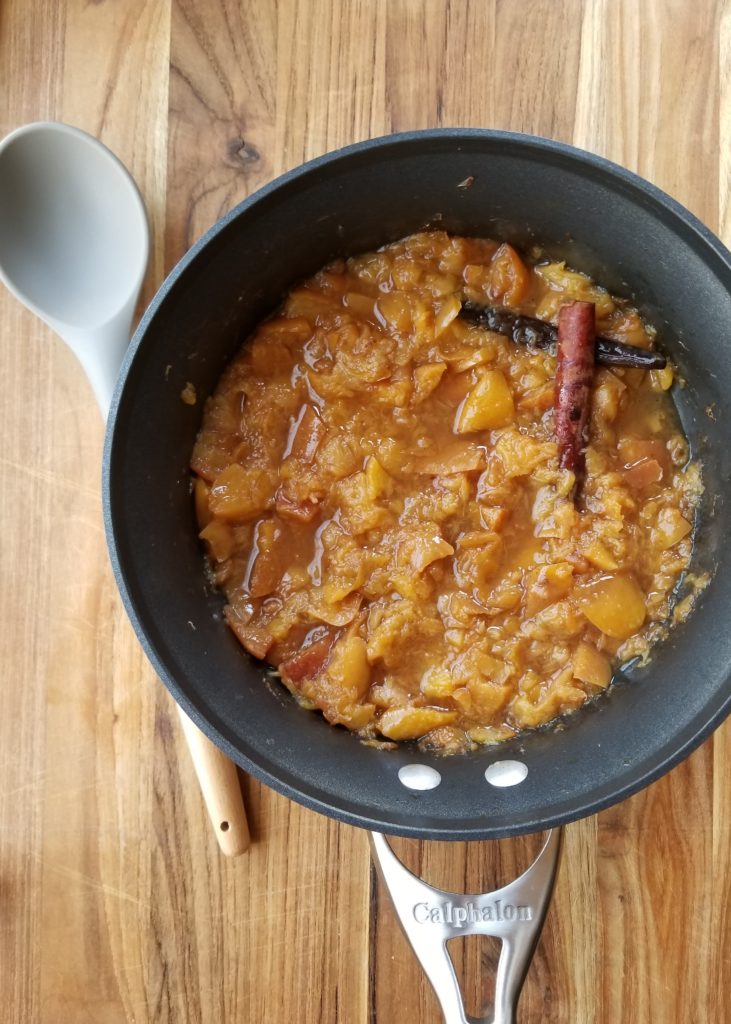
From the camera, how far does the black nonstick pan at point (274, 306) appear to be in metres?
2.05

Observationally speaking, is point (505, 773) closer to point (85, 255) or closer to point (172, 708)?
point (172, 708)

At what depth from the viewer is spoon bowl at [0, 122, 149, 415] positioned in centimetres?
236

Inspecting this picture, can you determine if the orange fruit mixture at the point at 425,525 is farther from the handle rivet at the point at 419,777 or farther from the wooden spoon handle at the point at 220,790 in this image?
the wooden spoon handle at the point at 220,790

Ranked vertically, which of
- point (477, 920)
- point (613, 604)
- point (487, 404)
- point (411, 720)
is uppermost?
point (487, 404)

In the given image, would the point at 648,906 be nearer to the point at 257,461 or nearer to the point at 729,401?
the point at 729,401

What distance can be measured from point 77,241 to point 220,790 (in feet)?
4.92

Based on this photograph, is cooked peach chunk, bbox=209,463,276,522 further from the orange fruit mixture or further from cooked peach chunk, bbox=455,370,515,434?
cooked peach chunk, bbox=455,370,515,434

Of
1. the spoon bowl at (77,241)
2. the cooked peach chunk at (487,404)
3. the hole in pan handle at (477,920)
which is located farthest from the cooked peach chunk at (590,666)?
the spoon bowl at (77,241)

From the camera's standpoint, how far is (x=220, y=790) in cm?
242

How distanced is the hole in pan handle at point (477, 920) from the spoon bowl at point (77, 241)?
1.50 metres

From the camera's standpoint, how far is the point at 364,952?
2.54 meters

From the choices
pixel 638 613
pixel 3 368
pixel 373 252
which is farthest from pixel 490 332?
pixel 3 368

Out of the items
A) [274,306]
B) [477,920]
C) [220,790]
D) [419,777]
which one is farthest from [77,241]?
[477,920]

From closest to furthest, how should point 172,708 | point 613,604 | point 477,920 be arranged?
1. point 477,920
2. point 613,604
3. point 172,708
